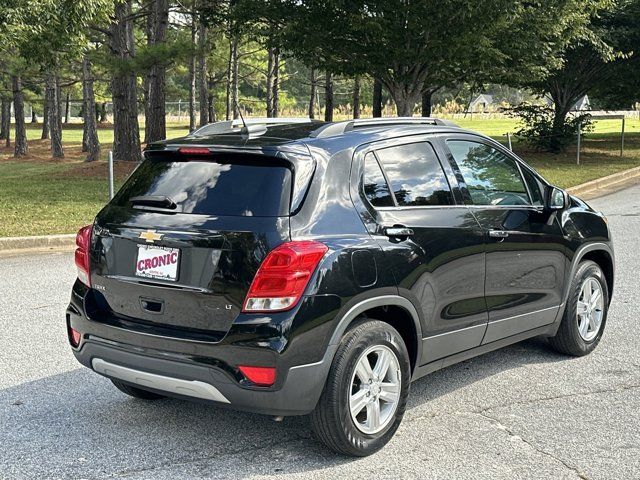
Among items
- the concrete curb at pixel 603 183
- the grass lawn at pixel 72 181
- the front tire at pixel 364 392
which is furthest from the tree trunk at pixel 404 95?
the front tire at pixel 364 392

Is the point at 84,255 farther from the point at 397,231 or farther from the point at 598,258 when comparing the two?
the point at 598,258

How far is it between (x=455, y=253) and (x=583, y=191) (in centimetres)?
1543

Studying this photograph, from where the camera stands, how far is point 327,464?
4.15 m

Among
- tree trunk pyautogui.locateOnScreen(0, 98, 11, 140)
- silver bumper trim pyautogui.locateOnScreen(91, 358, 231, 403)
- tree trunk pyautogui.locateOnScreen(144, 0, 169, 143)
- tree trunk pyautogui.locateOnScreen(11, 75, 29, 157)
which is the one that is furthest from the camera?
tree trunk pyautogui.locateOnScreen(0, 98, 11, 140)

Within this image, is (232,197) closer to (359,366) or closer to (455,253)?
(359,366)

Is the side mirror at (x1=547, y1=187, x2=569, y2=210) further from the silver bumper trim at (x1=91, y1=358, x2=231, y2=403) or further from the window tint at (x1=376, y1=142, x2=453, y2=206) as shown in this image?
the silver bumper trim at (x1=91, y1=358, x2=231, y2=403)

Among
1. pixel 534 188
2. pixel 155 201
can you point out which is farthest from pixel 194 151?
pixel 534 188

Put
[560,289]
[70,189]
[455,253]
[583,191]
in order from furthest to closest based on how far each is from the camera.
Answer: [583,191]
[70,189]
[560,289]
[455,253]

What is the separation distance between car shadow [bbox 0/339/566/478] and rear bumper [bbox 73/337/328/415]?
37 cm

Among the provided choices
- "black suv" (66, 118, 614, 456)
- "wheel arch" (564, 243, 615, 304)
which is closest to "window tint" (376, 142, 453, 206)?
"black suv" (66, 118, 614, 456)

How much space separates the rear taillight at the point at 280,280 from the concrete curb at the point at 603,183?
15488 mm

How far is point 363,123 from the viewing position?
4.81 m

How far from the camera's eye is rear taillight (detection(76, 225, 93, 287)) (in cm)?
456

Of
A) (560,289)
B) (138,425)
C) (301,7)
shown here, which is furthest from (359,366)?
(301,7)
